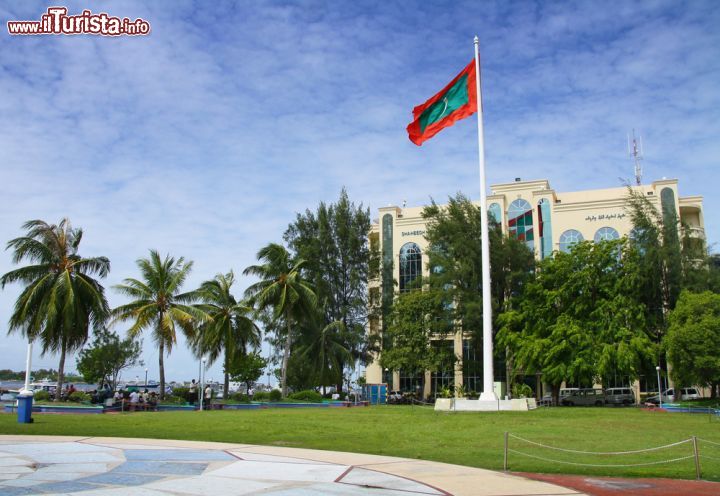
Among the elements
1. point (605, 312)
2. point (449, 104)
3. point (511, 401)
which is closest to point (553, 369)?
point (605, 312)

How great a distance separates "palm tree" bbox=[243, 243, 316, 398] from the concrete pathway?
29.2m

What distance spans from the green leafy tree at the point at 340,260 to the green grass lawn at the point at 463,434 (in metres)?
27.1

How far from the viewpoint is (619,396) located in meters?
47.3

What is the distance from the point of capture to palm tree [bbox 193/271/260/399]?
43156mm

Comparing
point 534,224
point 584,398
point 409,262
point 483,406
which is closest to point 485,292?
point 483,406

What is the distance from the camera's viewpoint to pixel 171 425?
2084 centimetres

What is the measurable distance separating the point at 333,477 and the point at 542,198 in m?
51.9

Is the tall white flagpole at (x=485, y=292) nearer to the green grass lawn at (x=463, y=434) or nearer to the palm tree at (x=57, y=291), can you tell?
the green grass lawn at (x=463, y=434)

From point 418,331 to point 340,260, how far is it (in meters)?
10.5

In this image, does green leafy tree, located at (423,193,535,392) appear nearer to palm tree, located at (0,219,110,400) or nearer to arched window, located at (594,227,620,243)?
arched window, located at (594,227,620,243)

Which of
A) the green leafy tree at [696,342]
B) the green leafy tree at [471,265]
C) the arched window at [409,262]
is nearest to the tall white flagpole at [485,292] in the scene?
the green leafy tree at [696,342]

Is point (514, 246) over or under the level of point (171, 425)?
over

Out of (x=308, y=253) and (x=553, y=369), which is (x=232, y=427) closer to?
(x=553, y=369)

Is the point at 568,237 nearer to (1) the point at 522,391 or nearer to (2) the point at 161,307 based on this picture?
(1) the point at 522,391
